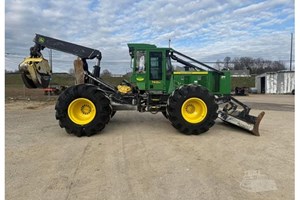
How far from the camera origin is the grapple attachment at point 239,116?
801 cm

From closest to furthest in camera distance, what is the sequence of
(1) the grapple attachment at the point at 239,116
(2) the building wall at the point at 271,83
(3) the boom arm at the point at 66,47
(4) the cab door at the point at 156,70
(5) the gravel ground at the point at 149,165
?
(5) the gravel ground at the point at 149,165, (1) the grapple attachment at the point at 239,116, (3) the boom arm at the point at 66,47, (4) the cab door at the point at 156,70, (2) the building wall at the point at 271,83

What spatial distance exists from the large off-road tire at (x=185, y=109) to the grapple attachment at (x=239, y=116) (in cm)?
85

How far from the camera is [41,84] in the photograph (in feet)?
27.1

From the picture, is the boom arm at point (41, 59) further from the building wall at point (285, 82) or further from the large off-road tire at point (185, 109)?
the building wall at point (285, 82)

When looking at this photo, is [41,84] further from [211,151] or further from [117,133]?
[211,151]

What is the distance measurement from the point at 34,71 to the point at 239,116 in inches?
266

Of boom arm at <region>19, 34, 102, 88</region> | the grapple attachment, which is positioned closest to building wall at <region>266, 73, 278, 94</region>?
→ the grapple attachment

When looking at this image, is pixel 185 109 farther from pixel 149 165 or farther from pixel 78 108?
pixel 78 108

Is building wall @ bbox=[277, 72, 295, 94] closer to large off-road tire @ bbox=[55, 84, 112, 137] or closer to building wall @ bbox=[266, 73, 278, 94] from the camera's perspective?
building wall @ bbox=[266, 73, 278, 94]

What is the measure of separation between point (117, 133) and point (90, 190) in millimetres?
3940

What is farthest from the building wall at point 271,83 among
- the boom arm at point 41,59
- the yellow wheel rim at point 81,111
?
the yellow wheel rim at point 81,111

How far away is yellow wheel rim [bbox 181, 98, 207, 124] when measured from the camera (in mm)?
7902

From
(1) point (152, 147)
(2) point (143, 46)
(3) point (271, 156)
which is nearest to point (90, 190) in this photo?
(1) point (152, 147)

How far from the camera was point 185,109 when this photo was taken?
8008mm
